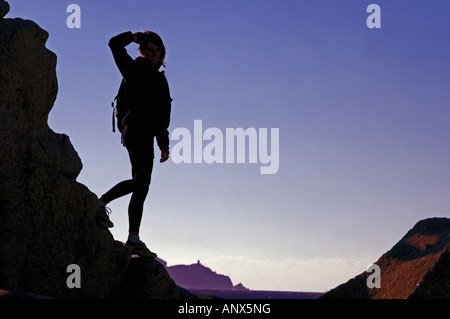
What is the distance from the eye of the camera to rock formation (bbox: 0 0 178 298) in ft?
25.9

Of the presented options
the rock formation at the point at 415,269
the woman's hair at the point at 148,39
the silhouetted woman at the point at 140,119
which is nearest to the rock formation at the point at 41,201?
the silhouetted woman at the point at 140,119

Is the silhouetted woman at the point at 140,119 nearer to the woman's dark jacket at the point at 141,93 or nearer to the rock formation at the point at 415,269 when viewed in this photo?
the woman's dark jacket at the point at 141,93

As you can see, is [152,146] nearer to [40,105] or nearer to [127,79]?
[127,79]

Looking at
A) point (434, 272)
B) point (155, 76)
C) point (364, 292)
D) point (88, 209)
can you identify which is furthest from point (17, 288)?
point (434, 272)

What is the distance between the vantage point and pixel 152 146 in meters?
9.04

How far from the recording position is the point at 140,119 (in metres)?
8.88

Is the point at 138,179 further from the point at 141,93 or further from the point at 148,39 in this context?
the point at 148,39

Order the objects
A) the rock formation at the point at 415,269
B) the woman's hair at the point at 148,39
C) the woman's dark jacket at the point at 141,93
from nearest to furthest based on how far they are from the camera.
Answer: the rock formation at the point at 415,269 < the woman's dark jacket at the point at 141,93 < the woman's hair at the point at 148,39

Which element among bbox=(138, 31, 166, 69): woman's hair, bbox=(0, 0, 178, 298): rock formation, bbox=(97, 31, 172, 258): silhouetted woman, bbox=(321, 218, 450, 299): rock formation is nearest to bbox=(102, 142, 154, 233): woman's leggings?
bbox=(97, 31, 172, 258): silhouetted woman

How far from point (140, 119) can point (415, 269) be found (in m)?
4.38

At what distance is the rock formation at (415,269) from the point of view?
7.45m

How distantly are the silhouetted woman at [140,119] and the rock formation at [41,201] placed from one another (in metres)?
0.43

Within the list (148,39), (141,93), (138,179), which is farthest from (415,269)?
(148,39)

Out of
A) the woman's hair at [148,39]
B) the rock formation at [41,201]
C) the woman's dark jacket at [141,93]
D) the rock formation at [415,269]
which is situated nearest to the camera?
the rock formation at [415,269]
